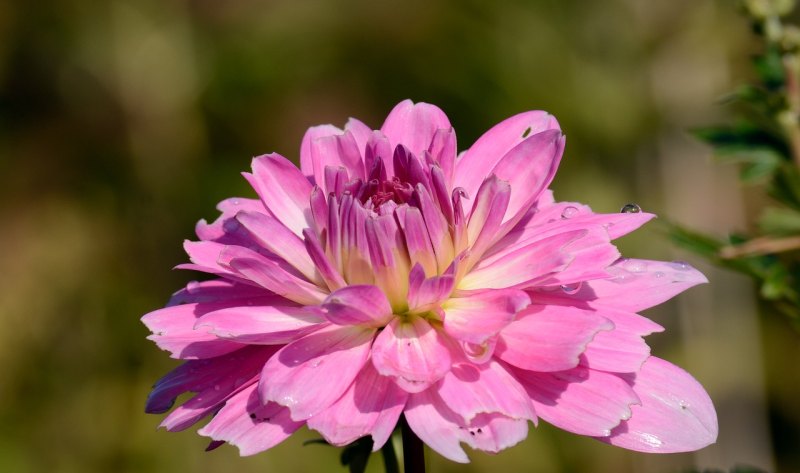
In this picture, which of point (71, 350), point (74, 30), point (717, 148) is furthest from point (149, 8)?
point (717, 148)

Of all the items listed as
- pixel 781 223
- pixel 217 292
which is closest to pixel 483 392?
pixel 217 292

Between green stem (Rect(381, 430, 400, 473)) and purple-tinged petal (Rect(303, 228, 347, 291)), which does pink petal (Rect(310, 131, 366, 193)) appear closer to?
purple-tinged petal (Rect(303, 228, 347, 291))

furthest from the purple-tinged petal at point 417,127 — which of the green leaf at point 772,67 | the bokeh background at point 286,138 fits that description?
the bokeh background at point 286,138

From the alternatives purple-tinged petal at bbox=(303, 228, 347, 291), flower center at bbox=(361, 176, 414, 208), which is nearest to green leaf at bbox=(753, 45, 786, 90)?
flower center at bbox=(361, 176, 414, 208)

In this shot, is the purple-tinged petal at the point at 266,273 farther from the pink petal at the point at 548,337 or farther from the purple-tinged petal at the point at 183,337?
the pink petal at the point at 548,337

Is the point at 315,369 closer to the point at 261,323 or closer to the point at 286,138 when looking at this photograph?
the point at 261,323
